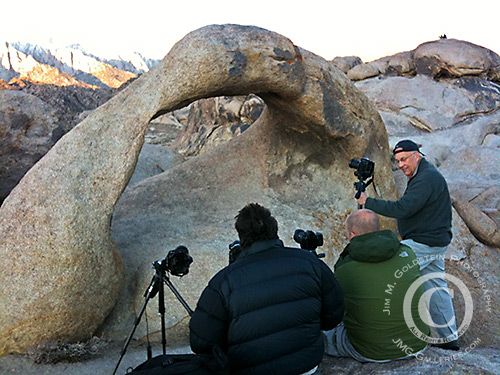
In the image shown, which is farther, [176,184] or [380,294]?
[176,184]

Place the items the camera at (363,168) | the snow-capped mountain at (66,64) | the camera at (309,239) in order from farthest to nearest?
the snow-capped mountain at (66,64) < the camera at (363,168) < the camera at (309,239)

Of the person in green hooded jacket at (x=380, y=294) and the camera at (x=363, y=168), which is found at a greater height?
the camera at (x=363, y=168)

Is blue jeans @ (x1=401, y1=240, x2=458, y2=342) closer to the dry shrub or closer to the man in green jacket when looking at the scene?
the man in green jacket

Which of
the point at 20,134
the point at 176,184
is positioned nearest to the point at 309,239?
the point at 176,184

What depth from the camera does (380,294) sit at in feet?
11.1

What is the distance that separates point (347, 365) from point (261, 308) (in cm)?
132

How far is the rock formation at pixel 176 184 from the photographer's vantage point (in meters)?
4.51

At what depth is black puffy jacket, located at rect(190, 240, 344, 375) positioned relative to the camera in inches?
110

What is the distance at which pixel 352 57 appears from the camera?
29.0m

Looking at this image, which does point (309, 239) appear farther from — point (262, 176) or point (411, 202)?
point (262, 176)

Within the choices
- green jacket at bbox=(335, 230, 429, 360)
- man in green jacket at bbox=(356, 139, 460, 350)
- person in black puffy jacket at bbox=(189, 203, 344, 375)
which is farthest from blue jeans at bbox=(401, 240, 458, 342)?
person in black puffy jacket at bbox=(189, 203, 344, 375)

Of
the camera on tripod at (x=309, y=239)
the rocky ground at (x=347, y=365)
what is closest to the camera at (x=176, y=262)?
the camera on tripod at (x=309, y=239)

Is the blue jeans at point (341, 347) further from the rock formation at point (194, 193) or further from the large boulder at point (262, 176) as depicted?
the large boulder at point (262, 176)

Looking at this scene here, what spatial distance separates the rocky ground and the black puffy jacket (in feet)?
2.67
